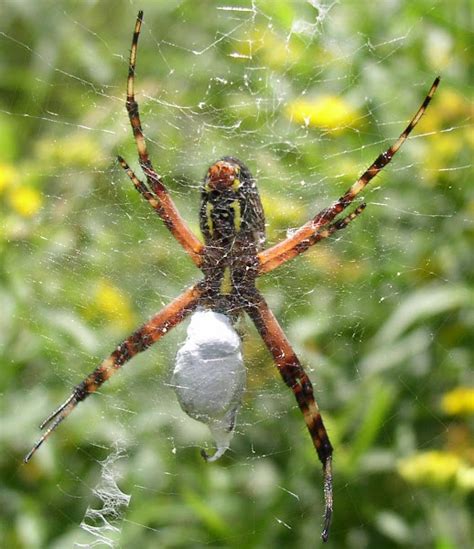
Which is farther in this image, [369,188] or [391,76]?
[391,76]

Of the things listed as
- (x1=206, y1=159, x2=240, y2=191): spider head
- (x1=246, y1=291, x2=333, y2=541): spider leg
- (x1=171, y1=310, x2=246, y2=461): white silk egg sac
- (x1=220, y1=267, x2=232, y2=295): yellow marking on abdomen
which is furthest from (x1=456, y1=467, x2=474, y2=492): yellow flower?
(x1=206, y1=159, x2=240, y2=191): spider head

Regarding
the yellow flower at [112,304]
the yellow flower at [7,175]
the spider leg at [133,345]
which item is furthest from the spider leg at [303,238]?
the yellow flower at [7,175]

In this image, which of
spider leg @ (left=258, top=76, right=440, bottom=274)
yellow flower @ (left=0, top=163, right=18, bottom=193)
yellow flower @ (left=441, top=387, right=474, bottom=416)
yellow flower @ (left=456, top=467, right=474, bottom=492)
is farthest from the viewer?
yellow flower @ (left=0, top=163, right=18, bottom=193)

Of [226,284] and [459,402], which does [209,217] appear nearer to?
[226,284]

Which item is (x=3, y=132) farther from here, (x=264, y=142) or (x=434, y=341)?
(x=434, y=341)

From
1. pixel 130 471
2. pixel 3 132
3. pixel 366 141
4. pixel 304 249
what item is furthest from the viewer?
pixel 3 132

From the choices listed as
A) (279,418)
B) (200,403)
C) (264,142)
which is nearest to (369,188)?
(264,142)

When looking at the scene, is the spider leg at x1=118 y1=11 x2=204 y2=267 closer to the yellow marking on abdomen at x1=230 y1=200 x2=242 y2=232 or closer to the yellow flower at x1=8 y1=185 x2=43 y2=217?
the yellow marking on abdomen at x1=230 y1=200 x2=242 y2=232
